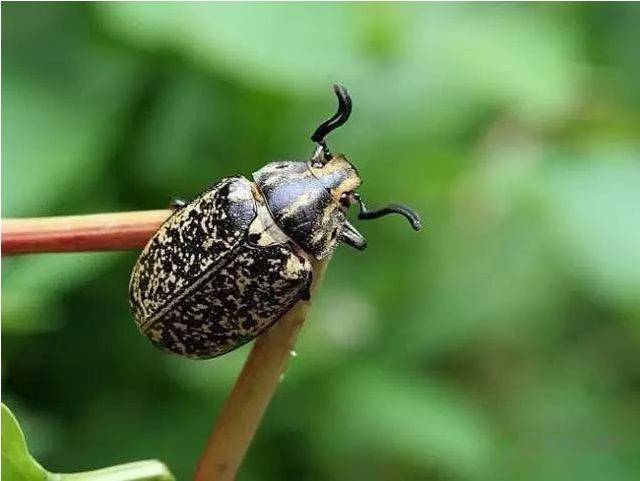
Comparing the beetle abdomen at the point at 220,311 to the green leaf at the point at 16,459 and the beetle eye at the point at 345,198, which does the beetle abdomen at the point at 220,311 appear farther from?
the green leaf at the point at 16,459

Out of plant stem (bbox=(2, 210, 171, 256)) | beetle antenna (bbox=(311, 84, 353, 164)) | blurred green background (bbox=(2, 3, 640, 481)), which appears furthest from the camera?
blurred green background (bbox=(2, 3, 640, 481))

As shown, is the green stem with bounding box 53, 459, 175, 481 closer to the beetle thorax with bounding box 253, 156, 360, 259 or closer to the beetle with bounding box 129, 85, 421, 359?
the beetle with bounding box 129, 85, 421, 359

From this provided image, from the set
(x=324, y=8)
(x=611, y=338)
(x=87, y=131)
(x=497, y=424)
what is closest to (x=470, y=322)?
(x=497, y=424)

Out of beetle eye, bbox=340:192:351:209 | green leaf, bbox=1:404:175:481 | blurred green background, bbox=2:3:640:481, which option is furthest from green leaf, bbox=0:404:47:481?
blurred green background, bbox=2:3:640:481

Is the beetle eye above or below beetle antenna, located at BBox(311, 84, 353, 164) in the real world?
below

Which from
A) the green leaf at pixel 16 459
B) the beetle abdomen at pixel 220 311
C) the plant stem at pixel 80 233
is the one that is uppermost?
the plant stem at pixel 80 233

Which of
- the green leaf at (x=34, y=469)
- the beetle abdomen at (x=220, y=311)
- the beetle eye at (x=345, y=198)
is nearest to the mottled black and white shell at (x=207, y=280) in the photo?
the beetle abdomen at (x=220, y=311)

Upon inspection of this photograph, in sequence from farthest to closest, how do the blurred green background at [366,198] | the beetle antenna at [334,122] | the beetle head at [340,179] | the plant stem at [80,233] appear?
the blurred green background at [366,198] < the beetle head at [340,179] < the beetle antenna at [334,122] < the plant stem at [80,233]

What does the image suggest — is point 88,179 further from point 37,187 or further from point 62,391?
point 62,391
